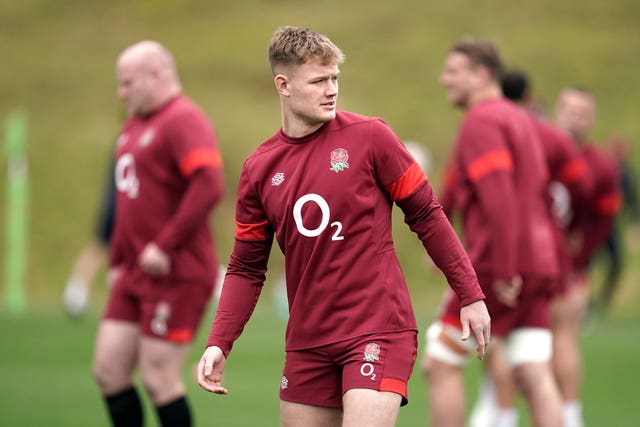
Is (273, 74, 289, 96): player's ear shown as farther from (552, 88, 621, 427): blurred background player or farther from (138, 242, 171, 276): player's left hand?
(552, 88, 621, 427): blurred background player

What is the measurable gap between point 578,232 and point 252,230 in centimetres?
599

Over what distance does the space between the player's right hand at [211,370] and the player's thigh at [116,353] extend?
239 centimetres

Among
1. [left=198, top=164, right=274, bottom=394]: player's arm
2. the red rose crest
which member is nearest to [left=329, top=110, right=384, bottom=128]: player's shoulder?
the red rose crest

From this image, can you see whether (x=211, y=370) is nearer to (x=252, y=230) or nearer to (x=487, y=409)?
(x=252, y=230)

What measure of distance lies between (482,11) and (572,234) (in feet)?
88.1

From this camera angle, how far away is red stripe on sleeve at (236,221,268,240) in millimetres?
5211

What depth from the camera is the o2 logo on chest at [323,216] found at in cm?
498

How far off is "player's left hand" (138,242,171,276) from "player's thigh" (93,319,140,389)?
1.45 ft

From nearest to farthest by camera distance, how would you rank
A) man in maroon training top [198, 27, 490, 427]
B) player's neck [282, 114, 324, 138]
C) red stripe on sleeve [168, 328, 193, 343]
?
man in maroon training top [198, 27, 490, 427] < player's neck [282, 114, 324, 138] < red stripe on sleeve [168, 328, 193, 343]

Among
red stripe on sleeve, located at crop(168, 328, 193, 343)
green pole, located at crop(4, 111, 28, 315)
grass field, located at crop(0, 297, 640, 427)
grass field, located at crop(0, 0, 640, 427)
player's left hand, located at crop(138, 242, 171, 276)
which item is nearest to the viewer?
player's left hand, located at crop(138, 242, 171, 276)

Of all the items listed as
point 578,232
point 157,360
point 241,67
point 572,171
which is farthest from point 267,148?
point 241,67

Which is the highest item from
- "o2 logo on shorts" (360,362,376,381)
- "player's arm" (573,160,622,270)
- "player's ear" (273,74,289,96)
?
"player's arm" (573,160,622,270)

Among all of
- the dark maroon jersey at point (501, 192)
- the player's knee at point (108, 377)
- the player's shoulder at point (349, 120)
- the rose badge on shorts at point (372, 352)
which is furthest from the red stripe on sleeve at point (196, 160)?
the rose badge on shorts at point (372, 352)

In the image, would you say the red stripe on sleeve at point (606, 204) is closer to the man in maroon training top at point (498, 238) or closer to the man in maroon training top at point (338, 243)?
the man in maroon training top at point (498, 238)
